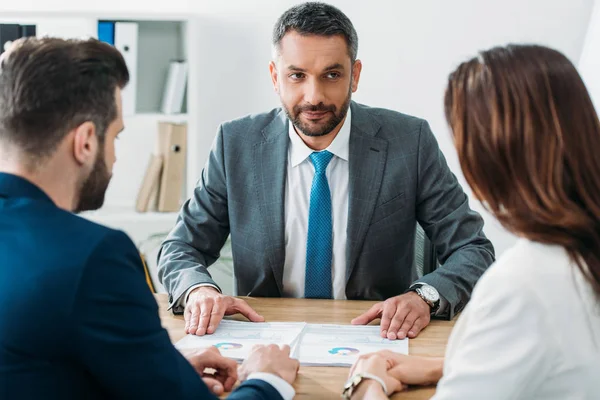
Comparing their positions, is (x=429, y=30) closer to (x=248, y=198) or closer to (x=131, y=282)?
(x=248, y=198)

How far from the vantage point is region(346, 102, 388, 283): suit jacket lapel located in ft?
7.63

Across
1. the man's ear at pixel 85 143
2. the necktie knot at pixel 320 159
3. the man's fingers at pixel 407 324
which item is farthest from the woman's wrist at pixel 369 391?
the necktie knot at pixel 320 159

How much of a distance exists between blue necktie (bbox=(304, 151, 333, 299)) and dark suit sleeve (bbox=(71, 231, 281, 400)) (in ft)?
3.36

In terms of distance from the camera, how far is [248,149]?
2438 mm

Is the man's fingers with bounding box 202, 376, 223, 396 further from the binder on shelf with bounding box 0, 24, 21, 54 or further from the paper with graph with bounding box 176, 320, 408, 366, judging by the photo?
the binder on shelf with bounding box 0, 24, 21, 54

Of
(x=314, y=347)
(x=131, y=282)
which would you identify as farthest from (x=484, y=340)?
(x=314, y=347)

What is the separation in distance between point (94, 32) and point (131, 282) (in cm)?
277

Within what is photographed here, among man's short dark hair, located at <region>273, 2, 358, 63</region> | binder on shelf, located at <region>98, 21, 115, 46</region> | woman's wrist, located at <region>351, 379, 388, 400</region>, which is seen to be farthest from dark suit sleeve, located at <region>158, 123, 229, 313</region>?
binder on shelf, located at <region>98, 21, 115, 46</region>

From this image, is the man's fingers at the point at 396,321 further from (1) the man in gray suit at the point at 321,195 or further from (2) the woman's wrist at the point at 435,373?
(1) the man in gray suit at the point at 321,195

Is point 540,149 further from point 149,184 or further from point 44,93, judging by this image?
point 149,184

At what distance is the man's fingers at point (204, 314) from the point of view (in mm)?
1868

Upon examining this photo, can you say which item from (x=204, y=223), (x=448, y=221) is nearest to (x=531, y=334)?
(x=448, y=221)

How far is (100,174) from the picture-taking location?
1.38 m

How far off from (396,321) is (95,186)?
2.72 ft
